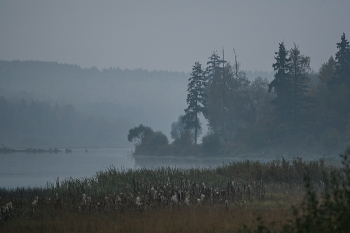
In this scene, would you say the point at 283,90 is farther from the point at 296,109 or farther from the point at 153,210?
the point at 153,210

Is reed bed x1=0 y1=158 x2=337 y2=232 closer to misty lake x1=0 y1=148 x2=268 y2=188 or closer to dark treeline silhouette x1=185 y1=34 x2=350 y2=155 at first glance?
misty lake x1=0 y1=148 x2=268 y2=188

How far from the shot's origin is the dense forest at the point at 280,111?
236 feet

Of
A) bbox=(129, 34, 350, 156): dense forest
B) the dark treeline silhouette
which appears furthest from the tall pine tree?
the dark treeline silhouette

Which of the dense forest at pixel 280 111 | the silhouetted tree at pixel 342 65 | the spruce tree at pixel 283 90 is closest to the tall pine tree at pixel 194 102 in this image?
the dense forest at pixel 280 111

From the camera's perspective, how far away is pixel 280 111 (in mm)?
76188

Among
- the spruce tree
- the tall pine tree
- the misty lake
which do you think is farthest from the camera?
the tall pine tree

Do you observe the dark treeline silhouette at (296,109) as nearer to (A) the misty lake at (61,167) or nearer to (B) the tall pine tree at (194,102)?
(B) the tall pine tree at (194,102)

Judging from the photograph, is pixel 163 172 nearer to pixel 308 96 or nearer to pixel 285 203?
pixel 285 203

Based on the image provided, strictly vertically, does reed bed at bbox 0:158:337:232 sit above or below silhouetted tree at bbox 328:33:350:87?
below

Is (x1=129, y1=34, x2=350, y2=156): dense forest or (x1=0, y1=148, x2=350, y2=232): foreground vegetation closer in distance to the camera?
(x1=0, y1=148, x2=350, y2=232): foreground vegetation

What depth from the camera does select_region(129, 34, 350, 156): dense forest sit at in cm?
7206

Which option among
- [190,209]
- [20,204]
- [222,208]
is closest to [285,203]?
[222,208]

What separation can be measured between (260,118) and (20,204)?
71.6 metres

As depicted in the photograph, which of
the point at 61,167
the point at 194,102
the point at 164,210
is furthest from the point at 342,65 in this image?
the point at 164,210
